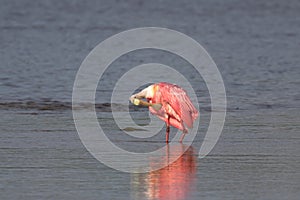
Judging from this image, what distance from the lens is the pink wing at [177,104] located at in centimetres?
1152

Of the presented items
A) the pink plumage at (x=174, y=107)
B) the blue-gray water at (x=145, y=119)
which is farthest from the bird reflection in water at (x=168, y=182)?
the pink plumage at (x=174, y=107)

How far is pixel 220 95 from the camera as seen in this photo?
1492cm

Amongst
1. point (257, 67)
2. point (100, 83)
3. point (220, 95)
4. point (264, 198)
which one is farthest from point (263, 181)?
point (257, 67)

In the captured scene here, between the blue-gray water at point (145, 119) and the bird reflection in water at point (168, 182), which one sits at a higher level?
the blue-gray water at point (145, 119)

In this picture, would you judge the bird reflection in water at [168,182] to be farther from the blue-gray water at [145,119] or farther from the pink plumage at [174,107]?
the pink plumage at [174,107]

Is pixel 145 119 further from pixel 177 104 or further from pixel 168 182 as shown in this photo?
pixel 168 182

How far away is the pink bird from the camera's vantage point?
11.5m

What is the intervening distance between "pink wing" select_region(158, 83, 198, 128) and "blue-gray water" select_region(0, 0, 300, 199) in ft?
1.21

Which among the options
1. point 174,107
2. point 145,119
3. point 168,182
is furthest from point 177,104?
point 168,182

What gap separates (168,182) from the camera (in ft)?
29.2

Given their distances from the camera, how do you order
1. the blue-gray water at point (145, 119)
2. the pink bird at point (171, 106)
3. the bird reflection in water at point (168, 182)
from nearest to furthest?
the bird reflection in water at point (168, 182) → the blue-gray water at point (145, 119) → the pink bird at point (171, 106)

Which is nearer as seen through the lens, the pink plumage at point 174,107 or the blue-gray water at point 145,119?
the blue-gray water at point 145,119

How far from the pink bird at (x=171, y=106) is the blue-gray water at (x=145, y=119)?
295mm

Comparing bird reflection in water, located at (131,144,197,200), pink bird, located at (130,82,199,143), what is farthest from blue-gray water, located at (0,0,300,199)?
pink bird, located at (130,82,199,143)
